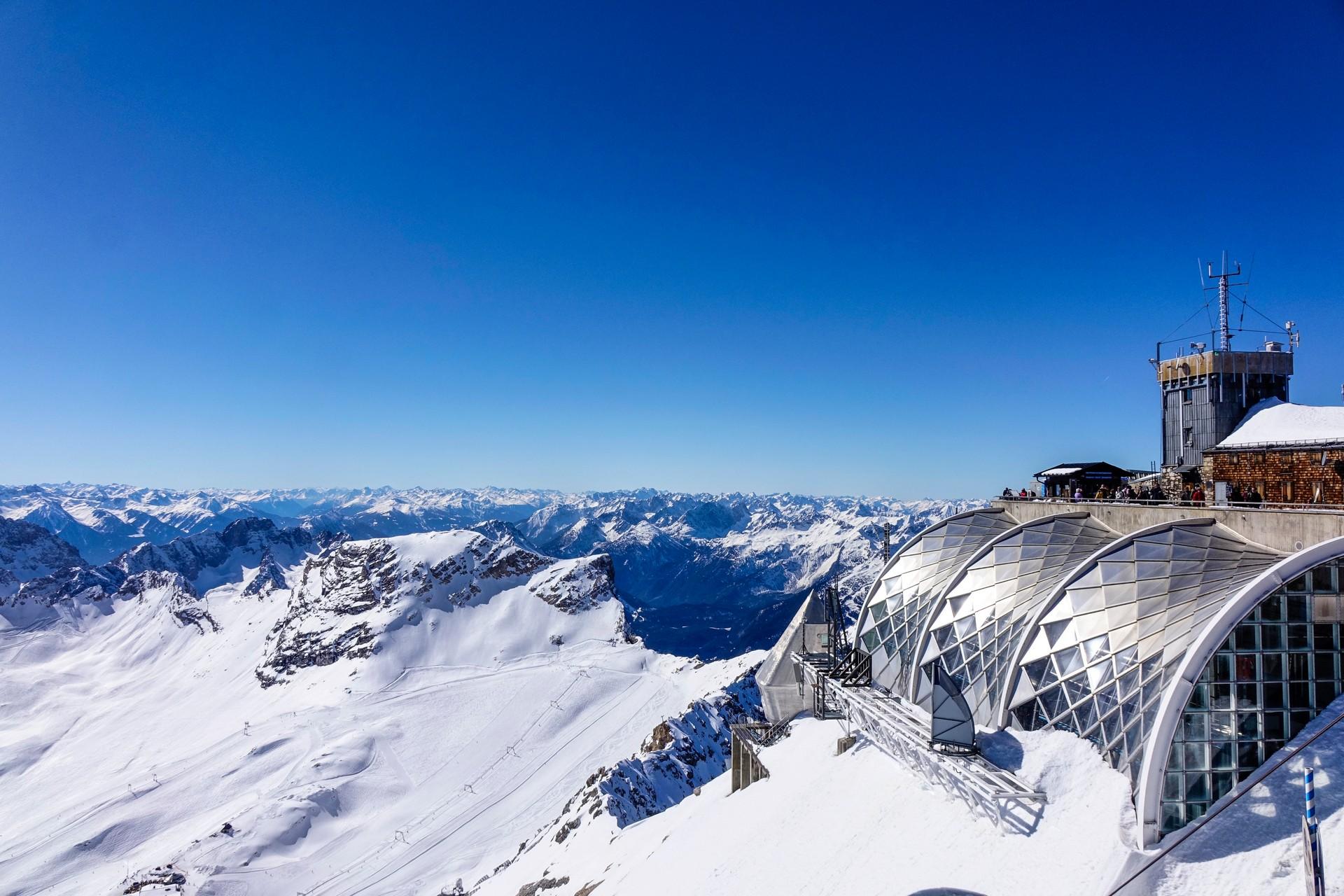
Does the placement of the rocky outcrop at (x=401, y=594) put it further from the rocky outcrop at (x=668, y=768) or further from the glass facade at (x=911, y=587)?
the glass facade at (x=911, y=587)

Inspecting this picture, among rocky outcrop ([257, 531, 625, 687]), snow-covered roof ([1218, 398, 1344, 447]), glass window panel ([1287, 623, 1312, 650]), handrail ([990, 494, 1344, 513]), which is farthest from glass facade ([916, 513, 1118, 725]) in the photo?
rocky outcrop ([257, 531, 625, 687])

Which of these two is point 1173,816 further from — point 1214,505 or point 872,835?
point 1214,505

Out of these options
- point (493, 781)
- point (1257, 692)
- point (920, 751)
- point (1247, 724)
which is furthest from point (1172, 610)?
point (493, 781)

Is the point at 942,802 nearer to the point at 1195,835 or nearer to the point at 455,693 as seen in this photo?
the point at 1195,835

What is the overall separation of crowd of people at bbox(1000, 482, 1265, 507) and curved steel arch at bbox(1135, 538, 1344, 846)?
10.6 metres

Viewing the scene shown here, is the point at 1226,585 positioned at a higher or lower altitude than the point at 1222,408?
lower

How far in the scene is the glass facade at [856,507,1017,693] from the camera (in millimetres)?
30000

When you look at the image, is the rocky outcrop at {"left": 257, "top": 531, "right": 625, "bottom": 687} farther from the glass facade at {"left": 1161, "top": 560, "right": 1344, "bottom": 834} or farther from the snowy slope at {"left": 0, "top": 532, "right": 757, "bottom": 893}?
the glass facade at {"left": 1161, "top": 560, "right": 1344, "bottom": 834}

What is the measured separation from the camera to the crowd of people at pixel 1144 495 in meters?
27.4

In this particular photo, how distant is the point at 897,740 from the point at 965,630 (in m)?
5.99

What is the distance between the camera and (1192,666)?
49.4 feet

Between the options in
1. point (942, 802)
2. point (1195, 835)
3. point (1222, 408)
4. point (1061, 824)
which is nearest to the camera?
point (1195, 835)

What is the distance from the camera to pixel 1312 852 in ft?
37.7

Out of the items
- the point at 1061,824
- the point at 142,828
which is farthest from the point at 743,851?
the point at 142,828
